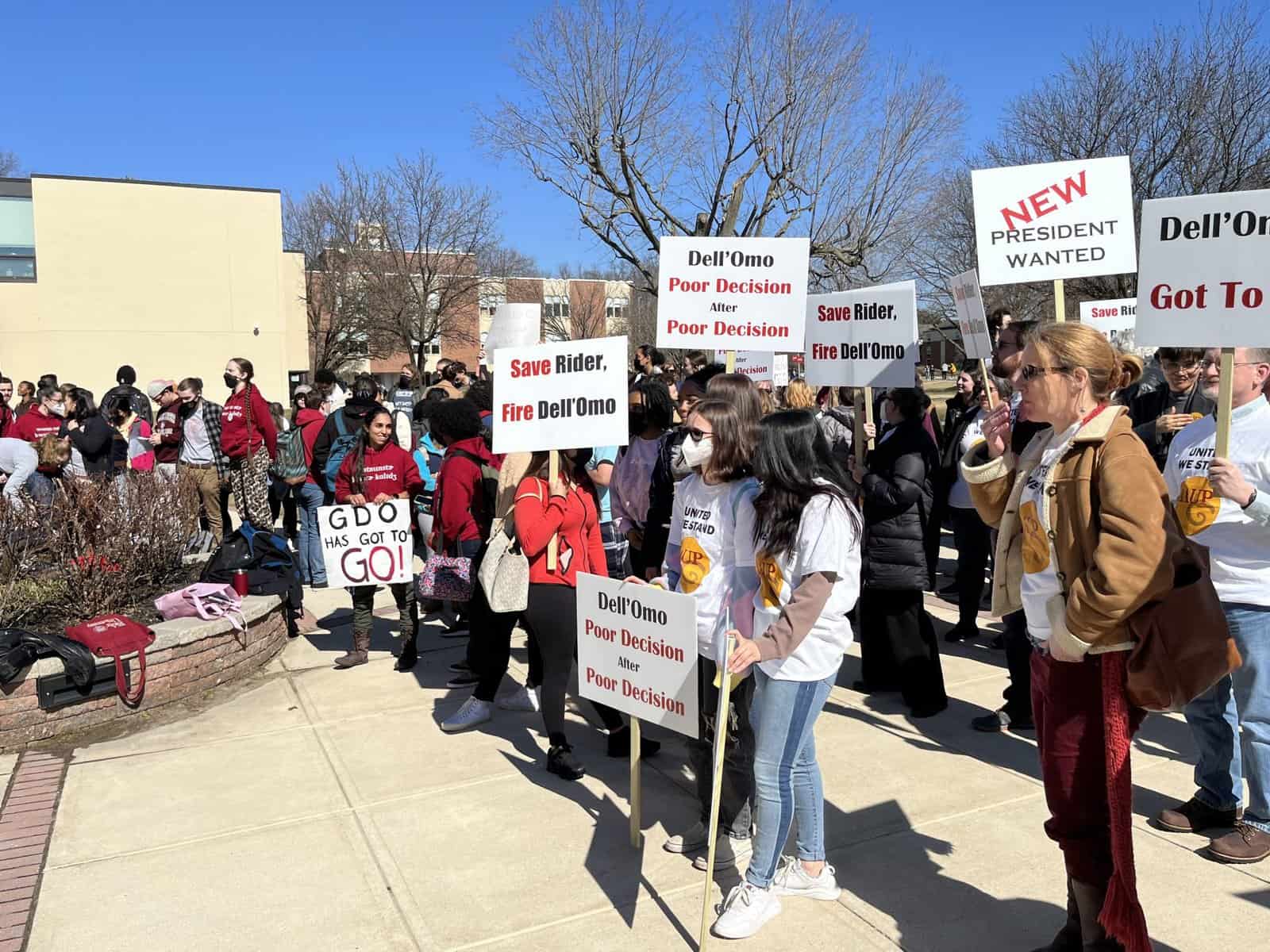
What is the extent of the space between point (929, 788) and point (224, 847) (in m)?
3.18

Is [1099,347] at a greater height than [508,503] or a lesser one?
greater

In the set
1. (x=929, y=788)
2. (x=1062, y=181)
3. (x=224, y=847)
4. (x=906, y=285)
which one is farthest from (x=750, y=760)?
(x=1062, y=181)

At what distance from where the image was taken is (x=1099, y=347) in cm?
279

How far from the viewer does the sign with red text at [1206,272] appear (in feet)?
10.8

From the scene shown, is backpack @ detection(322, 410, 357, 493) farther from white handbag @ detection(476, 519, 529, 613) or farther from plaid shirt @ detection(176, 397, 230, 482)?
white handbag @ detection(476, 519, 529, 613)

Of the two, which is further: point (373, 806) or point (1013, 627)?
point (1013, 627)

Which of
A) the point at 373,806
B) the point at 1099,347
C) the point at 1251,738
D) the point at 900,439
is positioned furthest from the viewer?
the point at 900,439

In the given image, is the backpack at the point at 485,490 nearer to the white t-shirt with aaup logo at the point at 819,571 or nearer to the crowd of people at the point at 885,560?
the crowd of people at the point at 885,560

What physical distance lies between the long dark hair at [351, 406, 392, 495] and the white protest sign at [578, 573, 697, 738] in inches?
130

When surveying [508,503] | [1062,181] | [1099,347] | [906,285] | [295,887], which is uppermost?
[1062,181]

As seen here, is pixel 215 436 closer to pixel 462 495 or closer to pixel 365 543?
pixel 365 543

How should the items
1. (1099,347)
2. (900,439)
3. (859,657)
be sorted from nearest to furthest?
1. (1099,347)
2. (900,439)
3. (859,657)

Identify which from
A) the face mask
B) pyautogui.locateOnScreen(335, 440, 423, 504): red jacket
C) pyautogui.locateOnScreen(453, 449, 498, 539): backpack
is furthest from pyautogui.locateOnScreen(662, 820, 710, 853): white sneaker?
pyautogui.locateOnScreen(335, 440, 423, 504): red jacket

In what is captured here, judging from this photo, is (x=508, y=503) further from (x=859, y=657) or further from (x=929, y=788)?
(x=859, y=657)
